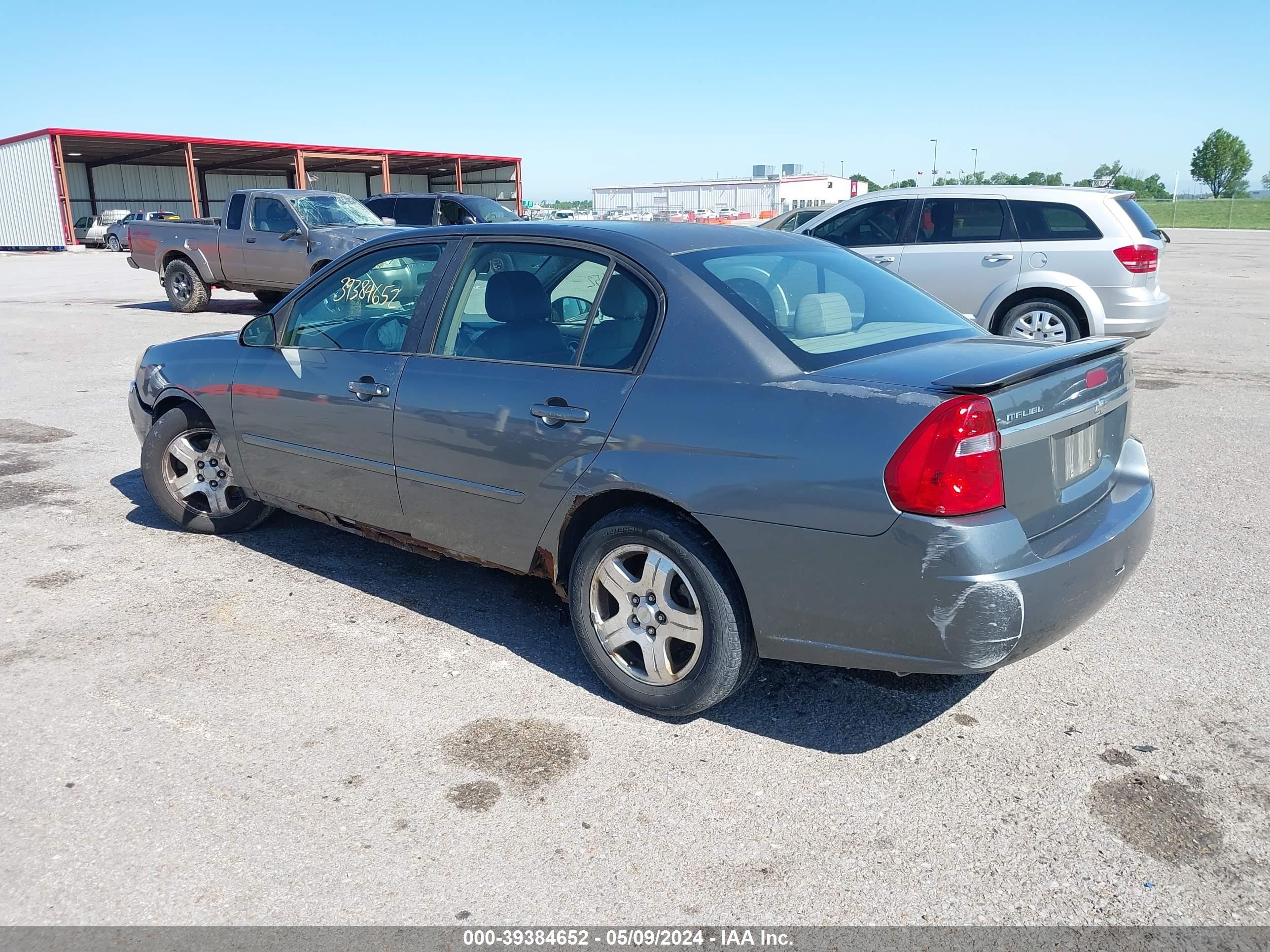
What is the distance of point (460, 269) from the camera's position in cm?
414

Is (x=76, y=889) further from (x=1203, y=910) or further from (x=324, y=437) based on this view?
(x=1203, y=910)

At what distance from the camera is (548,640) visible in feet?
13.7

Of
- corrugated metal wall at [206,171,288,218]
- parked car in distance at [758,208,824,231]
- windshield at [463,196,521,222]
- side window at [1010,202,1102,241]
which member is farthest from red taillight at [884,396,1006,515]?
corrugated metal wall at [206,171,288,218]

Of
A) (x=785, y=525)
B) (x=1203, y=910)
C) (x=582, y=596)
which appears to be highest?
(x=785, y=525)

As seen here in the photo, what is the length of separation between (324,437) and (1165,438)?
6.00m

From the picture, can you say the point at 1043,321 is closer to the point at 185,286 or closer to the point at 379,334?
the point at 379,334

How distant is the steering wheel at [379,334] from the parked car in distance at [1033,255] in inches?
242

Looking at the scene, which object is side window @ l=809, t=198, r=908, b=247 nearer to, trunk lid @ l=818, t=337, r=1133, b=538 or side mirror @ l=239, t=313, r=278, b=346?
side mirror @ l=239, t=313, r=278, b=346

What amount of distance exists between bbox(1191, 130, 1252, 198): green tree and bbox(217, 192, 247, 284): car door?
10958cm

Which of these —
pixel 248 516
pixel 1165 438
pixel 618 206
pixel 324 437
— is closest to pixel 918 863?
pixel 324 437

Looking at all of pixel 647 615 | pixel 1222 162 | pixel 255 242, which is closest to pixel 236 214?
pixel 255 242

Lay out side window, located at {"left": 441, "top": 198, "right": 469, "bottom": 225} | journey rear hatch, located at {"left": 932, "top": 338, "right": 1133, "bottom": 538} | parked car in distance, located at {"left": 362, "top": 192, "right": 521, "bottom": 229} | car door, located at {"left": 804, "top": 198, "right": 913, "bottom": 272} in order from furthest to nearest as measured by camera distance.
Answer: side window, located at {"left": 441, "top": 198, "right": 469, "bottom": 225} < parked car in distance, located at {"left": 362, "top": 192, "right": 521, "bottom": 229} < car door, located at {"left": 804, "top": 198, "right": 913, "bottom": 272} < journey rear hatch, located at {"left": 932, "top": 338, "right": 1133, "bottom": 538}

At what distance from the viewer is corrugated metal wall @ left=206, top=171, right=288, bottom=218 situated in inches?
2174

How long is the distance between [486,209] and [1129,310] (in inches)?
511
